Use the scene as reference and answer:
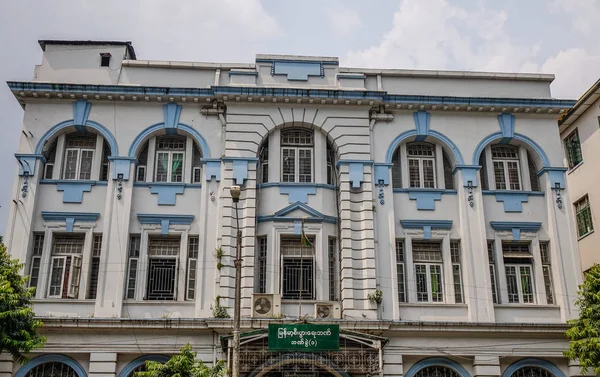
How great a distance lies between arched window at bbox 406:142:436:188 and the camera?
2423 cm

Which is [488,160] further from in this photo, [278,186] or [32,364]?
[32,364]

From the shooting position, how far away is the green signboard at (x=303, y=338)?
64.4ft

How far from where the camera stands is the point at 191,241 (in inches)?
899

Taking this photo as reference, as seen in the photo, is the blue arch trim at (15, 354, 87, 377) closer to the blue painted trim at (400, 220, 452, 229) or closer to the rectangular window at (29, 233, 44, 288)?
the rectangular window at (29, 233, 44, 288)

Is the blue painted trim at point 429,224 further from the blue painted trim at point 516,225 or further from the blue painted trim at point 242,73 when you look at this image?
the blue painted trim at point 242,73

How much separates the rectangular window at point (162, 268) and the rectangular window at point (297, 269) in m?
3.64

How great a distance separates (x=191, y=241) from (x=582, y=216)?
16.5 m

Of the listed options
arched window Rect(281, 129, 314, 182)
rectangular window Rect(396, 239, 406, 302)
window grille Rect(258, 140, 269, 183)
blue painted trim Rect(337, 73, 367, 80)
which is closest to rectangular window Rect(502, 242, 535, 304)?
rectangular window Rect(396, 239, 406, 302)

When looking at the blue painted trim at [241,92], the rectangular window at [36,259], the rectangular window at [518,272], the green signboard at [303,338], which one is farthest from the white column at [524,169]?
the rectangular window at [36,259]

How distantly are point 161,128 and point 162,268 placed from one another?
194 inches

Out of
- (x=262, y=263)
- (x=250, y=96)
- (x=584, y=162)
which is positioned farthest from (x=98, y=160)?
(x=584, y=162)

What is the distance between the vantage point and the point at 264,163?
2389 cm

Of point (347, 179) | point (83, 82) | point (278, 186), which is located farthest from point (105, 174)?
point (347, 179)

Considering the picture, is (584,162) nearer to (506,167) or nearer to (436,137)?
(506,167)
